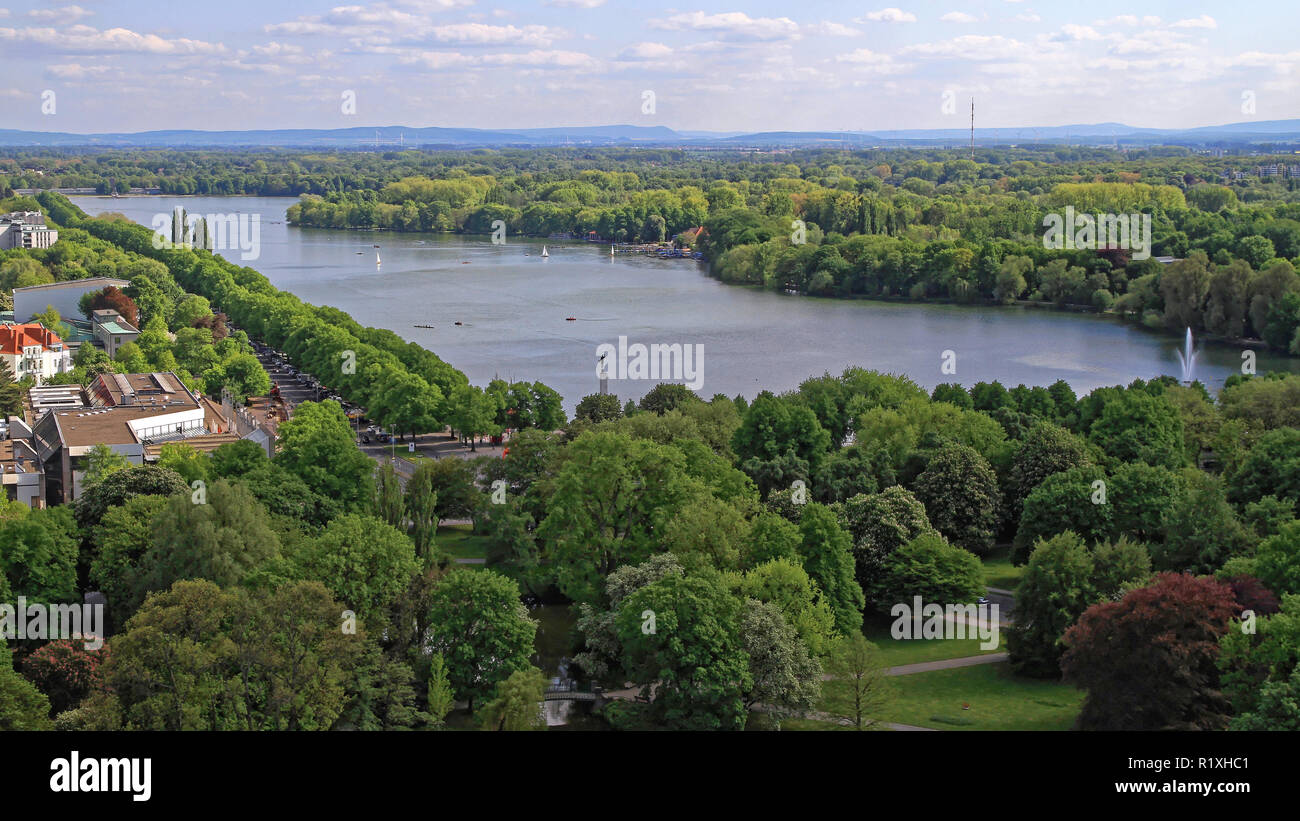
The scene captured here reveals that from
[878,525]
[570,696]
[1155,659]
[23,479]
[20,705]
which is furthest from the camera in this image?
[23,479]

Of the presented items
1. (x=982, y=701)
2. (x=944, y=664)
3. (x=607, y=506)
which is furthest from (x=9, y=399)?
(x=982, y=701)

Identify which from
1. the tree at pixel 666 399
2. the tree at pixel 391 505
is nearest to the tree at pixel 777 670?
the tree at pixel 391 505

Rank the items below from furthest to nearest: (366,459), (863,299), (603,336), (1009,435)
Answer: (863,299) < (603,336) < (1009,435) < (366,459)

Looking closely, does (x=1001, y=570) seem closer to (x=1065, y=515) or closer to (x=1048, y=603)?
(x=1065, y=515)

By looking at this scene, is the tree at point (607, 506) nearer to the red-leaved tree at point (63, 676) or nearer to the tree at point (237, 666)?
the tree at point (237, 666)

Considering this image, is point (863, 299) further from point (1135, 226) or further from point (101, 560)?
point (101, 560)

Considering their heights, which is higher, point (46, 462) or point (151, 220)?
point (151, 220)
